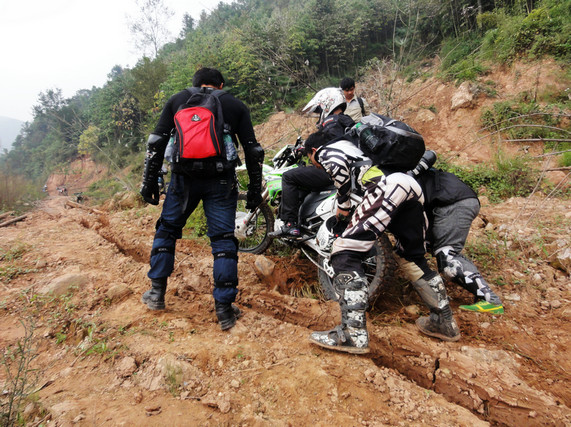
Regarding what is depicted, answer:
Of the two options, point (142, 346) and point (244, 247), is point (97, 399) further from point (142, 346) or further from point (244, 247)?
point (244, 247)

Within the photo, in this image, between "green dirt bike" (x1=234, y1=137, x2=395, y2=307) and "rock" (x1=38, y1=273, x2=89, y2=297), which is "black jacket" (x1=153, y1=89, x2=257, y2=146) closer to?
"green dirt bike" (x1=234, y1=137, x2=395, y2=307)

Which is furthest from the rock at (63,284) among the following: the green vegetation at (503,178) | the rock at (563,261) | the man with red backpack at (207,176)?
the green vegetation at (503,178)

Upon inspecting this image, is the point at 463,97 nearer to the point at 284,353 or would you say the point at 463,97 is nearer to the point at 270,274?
the point at 270,274

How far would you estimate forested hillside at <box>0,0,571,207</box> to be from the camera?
6.64 m

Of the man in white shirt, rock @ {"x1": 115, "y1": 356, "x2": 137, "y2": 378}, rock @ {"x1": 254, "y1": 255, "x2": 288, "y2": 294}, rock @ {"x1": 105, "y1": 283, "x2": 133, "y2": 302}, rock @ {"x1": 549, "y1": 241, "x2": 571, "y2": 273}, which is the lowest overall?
rock @ {"x1": 549, "y1": 241, "x2": 571, "y2": 273}

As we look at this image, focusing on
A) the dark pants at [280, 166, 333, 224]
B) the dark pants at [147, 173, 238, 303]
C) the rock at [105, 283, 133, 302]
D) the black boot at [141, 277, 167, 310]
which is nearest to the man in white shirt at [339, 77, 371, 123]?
the dark pants at [280, 166, 333, 224]

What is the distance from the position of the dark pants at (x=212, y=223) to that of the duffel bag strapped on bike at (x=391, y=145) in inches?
44.6

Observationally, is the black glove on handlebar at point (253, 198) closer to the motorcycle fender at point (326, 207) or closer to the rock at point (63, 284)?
the motorcycle fender at point (326, 207)

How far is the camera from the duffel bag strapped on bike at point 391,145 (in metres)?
2.01

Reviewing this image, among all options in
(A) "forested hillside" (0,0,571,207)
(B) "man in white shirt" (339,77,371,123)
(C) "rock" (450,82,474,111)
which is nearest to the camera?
(B) "man in white shirt" (339,77,371,123)

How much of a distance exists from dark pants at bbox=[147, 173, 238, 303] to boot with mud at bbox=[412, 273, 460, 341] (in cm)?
145

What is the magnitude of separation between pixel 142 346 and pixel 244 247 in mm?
2282

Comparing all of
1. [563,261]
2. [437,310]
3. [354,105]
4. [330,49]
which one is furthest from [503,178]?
[330,49]

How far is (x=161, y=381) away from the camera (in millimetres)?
1718
